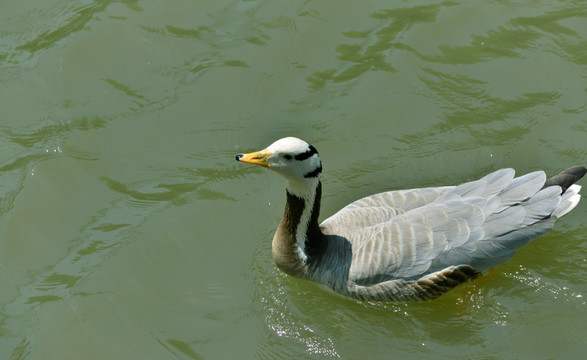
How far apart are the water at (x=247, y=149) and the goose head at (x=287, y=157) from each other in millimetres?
1498

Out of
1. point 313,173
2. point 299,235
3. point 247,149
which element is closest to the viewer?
point 313,173

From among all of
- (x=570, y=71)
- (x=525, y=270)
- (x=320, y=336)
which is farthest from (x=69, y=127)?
(x=570, y=71)

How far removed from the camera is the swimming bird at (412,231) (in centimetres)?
732

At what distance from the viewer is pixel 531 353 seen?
706 centimetres

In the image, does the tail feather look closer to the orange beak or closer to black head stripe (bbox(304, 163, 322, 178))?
black head stripe (bbox(304, 163, 322, 178))

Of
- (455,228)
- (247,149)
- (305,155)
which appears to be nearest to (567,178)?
(455,228)

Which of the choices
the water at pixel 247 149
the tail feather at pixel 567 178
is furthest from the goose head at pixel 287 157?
the tail feather at pixel 567 178

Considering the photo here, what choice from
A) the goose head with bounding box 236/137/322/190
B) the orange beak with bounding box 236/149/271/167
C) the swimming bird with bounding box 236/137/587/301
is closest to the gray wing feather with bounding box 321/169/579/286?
the swimming bird with bounding box 236/137/587/301

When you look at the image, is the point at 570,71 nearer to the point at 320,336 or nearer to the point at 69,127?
the point at 320,336

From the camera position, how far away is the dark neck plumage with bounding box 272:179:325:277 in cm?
755

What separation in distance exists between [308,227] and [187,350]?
1792mm

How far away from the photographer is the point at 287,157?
7055 mm

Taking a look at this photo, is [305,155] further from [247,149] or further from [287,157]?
[247,149]

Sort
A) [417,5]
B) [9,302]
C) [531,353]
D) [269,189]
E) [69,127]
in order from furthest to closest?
[417,5], [69,127], [269,189], [9,302], [531,353]
